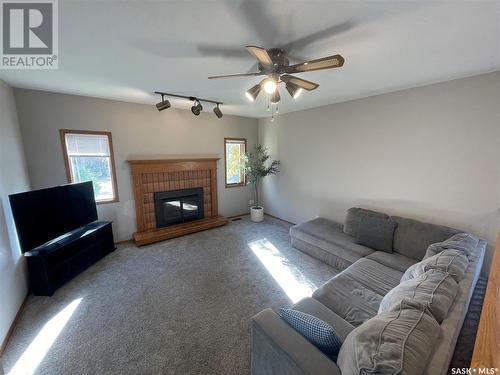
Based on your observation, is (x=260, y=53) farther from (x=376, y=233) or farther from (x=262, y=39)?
(x=376, y=233)

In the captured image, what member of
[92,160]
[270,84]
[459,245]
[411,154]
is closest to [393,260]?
[459,245]

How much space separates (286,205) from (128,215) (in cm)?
336

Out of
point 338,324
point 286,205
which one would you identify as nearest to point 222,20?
point 338,324

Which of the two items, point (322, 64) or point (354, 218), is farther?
point (354, 218)

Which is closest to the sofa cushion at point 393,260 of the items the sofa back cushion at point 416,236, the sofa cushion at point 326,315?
the sofa back cushion at point 416,236

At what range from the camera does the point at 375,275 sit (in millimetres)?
2158

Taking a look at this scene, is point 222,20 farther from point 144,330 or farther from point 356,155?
point 356,155

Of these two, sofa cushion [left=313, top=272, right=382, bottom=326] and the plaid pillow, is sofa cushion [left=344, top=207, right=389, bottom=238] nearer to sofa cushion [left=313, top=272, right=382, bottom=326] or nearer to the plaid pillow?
sofa cushion [left=313, top=272, right=382, bottom=326]

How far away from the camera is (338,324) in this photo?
1.52 m

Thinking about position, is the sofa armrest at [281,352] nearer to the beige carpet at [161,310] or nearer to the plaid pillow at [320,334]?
the plaid pillow at [320,334]

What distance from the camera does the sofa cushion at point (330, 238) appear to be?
273cm

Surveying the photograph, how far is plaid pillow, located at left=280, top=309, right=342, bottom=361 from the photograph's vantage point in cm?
113

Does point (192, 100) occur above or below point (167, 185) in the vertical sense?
above

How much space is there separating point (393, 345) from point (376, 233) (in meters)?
2.19
